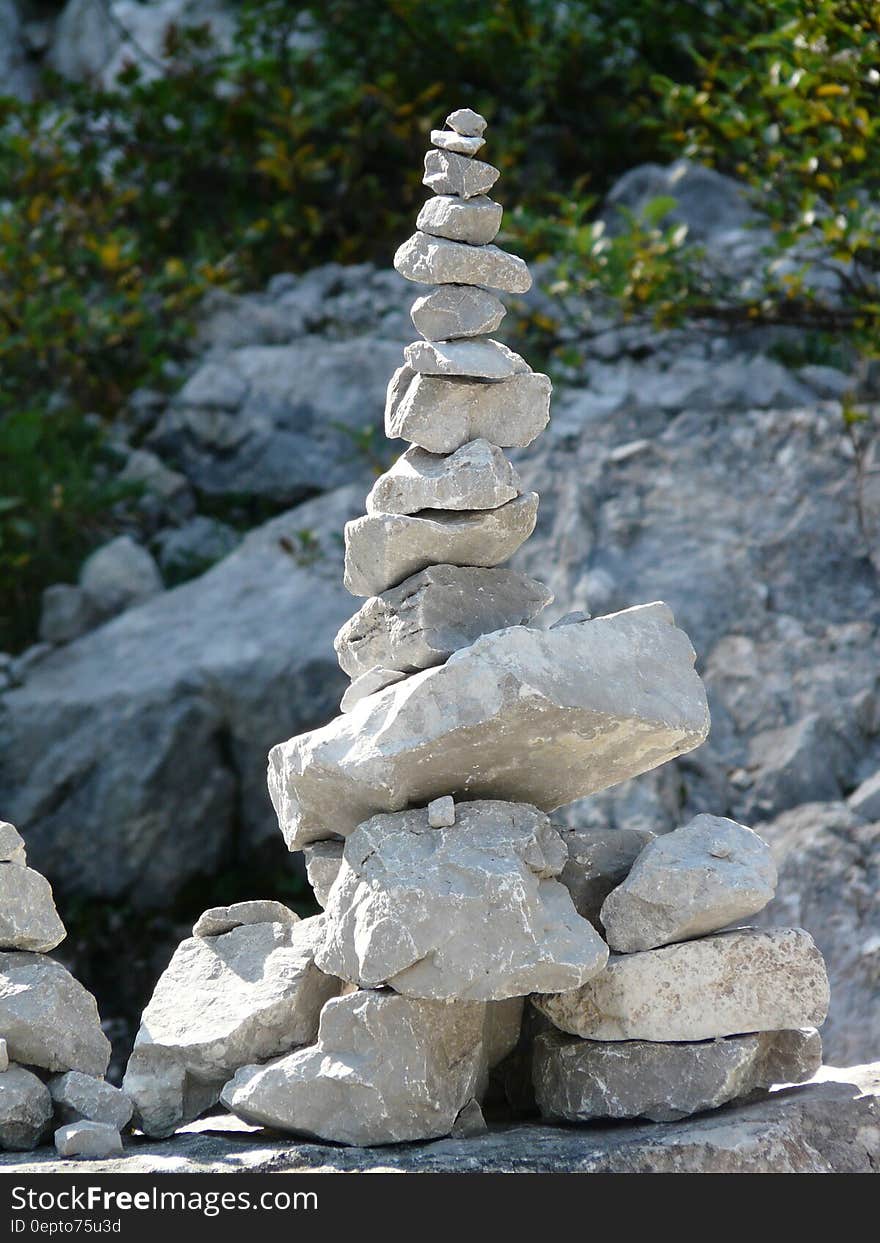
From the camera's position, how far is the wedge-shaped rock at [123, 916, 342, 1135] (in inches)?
175

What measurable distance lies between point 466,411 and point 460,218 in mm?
522

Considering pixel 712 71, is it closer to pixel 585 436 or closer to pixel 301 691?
pixel 585 436

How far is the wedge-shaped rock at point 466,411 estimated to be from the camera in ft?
15.1

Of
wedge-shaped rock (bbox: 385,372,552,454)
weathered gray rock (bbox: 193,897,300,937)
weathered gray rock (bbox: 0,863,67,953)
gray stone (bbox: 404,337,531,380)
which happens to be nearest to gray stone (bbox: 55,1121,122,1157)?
weathered gray rock (bbox: 0,863,67,953)

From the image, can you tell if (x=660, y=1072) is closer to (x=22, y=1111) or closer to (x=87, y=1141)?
(x=87, y=1141)

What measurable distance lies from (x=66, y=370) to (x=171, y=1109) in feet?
24.8

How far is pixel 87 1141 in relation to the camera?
4148 millimetres

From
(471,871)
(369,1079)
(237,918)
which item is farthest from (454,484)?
(369,1079)

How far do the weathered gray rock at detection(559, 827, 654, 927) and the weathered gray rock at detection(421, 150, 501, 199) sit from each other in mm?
1768

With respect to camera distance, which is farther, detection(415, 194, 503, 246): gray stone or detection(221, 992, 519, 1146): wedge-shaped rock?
detection(415, 194, 503, 246): gray stone

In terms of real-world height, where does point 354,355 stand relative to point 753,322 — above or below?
below

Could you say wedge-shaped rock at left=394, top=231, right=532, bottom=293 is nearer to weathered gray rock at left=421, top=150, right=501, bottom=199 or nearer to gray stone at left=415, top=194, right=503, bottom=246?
gray stone at left=415, top=194, right=503, bottom=246

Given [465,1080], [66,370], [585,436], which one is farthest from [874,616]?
[66,370]
